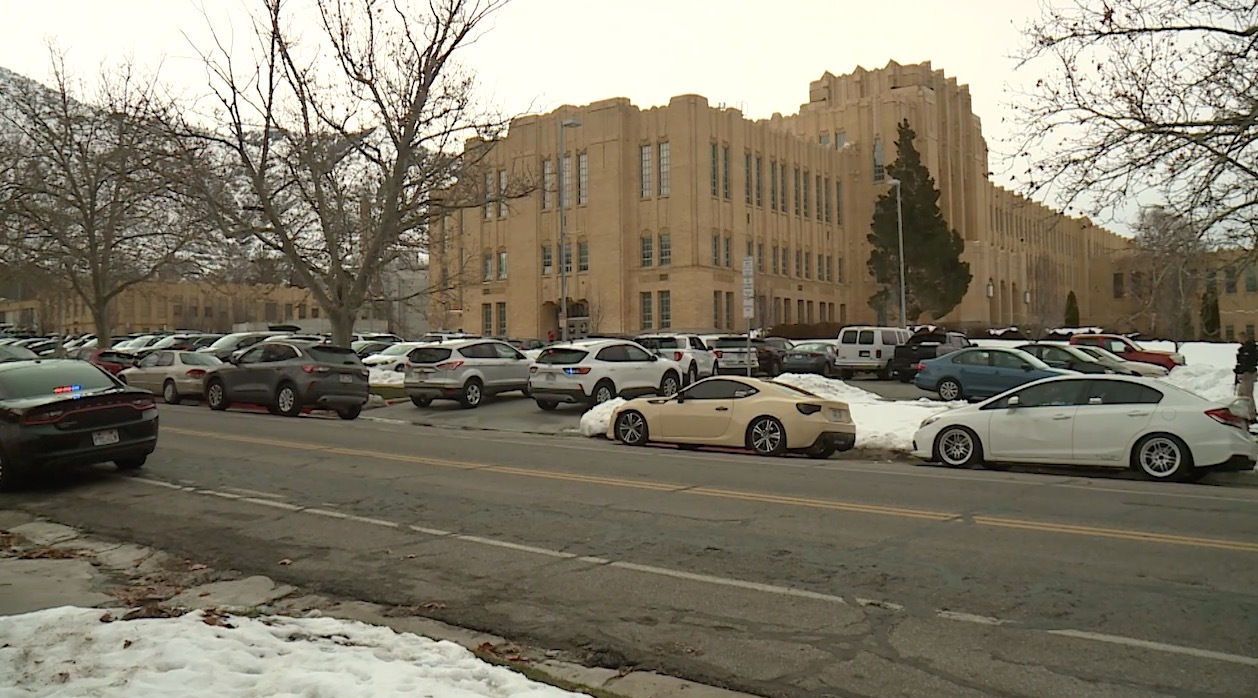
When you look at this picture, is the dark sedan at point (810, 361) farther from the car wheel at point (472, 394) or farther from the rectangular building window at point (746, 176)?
the rectangular building window at point (746, 176)

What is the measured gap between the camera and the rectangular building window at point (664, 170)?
58531mm

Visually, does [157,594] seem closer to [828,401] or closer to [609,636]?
[609,636]

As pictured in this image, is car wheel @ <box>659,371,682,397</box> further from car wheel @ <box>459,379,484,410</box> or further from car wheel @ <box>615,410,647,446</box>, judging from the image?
car wheel @ <box>615,410,647,446</box>

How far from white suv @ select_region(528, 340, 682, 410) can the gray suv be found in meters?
4.33

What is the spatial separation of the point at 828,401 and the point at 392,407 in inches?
569

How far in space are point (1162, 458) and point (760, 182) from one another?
51552mm

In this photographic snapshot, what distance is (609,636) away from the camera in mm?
6289

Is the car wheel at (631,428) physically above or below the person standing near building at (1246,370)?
below

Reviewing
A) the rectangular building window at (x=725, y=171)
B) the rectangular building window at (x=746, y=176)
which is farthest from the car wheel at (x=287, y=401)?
the rectangular building window at (x=746, y=176)

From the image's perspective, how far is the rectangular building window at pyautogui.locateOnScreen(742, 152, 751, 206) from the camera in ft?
200

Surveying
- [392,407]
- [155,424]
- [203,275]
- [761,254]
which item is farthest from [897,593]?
[761,254]

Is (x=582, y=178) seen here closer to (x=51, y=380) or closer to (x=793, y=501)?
(x=51, y=380)

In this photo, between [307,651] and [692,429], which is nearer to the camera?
[307,651]

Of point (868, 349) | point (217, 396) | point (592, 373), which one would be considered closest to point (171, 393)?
point (217, 396)
